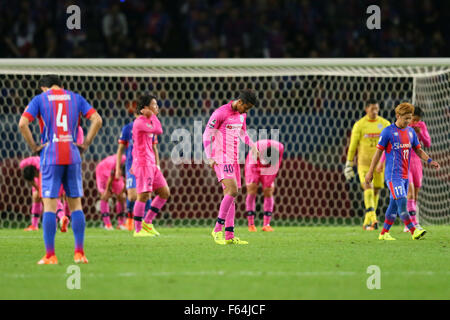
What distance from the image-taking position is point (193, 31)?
694 inches

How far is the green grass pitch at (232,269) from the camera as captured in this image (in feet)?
16.5

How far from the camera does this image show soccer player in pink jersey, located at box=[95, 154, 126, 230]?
1177 centimetres

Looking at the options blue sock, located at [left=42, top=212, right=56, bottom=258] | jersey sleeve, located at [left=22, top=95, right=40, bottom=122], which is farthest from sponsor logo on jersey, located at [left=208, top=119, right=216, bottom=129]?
blue sock, located at [left=42, top=212, right=56, bottom=258]

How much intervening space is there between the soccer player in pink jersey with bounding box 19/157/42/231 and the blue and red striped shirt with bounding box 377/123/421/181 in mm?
5253

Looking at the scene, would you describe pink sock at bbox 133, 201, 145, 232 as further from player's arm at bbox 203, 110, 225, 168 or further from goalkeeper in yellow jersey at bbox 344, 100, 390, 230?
goalkeeper in yellow jersey at bbox 344, 100, 390, 230

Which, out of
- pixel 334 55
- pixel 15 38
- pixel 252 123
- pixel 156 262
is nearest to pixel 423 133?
pixel 252 123

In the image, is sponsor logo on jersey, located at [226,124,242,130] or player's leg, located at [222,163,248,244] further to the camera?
sponsor logo on jersey, located at [226,124,242,130]

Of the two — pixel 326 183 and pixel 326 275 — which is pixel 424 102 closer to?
pixel 326 183

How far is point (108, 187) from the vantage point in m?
11.7

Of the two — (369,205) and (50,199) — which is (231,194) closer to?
(50,199)

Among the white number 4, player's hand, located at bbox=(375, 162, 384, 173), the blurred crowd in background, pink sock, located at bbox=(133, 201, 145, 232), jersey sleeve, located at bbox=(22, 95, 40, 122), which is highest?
the blurred crowd in background

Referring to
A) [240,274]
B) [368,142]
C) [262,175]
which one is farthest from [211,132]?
[368,142]
